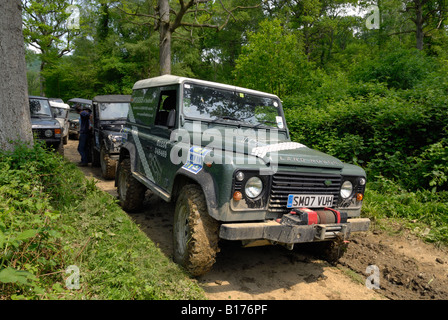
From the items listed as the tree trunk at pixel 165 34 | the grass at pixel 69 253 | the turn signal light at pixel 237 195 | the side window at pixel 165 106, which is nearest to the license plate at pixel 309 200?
the turn signal light at pixel 237 195

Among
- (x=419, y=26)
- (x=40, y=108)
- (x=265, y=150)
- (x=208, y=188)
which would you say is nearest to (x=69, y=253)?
(x=208, y=188)

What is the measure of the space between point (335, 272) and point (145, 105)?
383 centimetres

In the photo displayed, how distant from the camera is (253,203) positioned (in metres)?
3.09

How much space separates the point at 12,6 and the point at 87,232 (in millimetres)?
3659

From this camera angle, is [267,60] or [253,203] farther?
[267,60]

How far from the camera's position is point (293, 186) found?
3.29m

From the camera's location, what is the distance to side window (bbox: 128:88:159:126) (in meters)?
5.02

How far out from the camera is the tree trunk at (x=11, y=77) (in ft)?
15.4

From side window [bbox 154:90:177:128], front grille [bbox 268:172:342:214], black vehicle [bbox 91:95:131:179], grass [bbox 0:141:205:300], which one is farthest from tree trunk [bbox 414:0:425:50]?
grass [bbox 0:141:205:300]

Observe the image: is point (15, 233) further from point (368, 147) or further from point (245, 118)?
point (368, 147)

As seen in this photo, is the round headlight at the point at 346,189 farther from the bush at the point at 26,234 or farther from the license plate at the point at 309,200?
the bush at the point at 26,234

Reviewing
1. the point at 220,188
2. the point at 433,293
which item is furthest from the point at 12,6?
the point at 433,293

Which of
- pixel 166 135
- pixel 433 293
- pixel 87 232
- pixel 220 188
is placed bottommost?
pixel 433 293

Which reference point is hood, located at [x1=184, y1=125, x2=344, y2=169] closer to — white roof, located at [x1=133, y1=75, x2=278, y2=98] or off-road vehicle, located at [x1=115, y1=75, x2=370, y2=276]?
off-road vehicle, located at [x1=115, y1=75, x2=370, y2=276]
